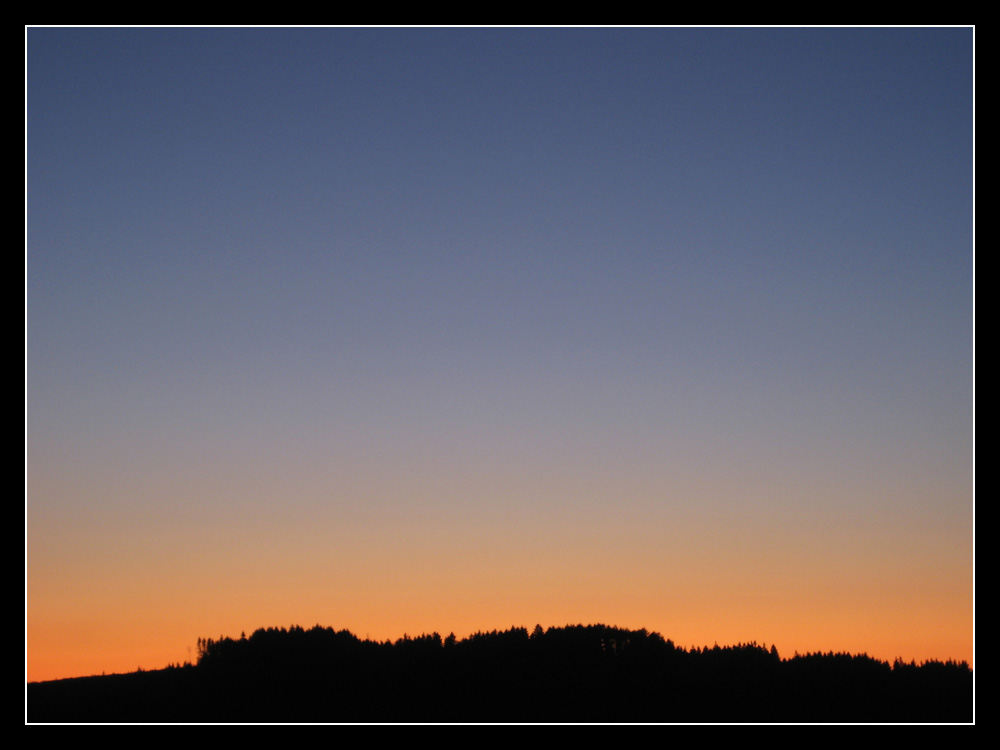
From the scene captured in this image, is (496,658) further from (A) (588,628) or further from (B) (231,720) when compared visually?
(B) (231,720)

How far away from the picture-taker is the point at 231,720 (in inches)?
590

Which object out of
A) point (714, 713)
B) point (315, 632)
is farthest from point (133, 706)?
point (714, 713)

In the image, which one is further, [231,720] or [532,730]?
[231,720]

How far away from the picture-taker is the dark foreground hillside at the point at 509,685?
49.9 ft

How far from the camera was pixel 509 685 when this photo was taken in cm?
1594

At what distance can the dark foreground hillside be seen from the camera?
1520 cm

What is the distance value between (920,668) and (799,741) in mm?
5948

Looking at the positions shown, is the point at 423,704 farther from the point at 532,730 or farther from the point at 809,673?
the point at 809,673

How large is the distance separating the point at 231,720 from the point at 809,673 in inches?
343
